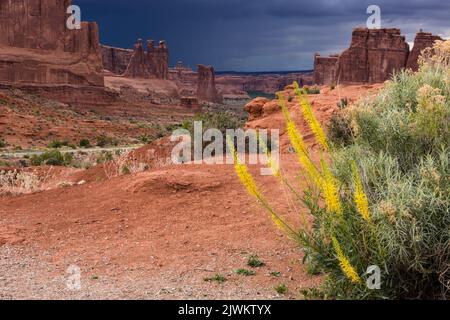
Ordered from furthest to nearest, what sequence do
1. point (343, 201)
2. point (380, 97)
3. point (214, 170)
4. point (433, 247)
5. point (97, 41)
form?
point (97, 41)
point (214, 170)
point (380, 97)
point (343, 201)
point (433, 247)

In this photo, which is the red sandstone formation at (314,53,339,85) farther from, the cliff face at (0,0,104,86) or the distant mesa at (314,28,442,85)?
the cliff face at (0,0,104,86)

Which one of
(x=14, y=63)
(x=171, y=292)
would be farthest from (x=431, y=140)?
(x=14, y=63)

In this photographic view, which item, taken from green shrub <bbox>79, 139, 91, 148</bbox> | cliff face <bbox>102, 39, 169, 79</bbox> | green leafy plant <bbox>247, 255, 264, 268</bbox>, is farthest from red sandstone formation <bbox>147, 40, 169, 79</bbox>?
green leafy plant <bbox>247, 255, 264, 268</bbox>

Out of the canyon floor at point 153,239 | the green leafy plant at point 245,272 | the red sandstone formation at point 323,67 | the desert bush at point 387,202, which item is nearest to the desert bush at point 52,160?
the canyon floor at point 153,239

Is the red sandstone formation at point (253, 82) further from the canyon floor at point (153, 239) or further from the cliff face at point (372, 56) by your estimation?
the canyon floor at point (153, 239)

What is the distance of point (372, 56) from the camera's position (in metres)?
69.6

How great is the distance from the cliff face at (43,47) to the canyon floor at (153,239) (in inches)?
2399

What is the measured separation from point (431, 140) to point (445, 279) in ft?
4.47

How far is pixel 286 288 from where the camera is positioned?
551 cm

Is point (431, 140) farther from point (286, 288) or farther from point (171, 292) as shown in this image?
point (171, 292)

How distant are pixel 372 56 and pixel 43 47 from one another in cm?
4614

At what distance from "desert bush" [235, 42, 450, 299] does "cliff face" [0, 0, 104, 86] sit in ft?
219

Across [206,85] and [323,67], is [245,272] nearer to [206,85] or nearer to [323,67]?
[323,67]

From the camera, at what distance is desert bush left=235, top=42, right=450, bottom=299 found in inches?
174
